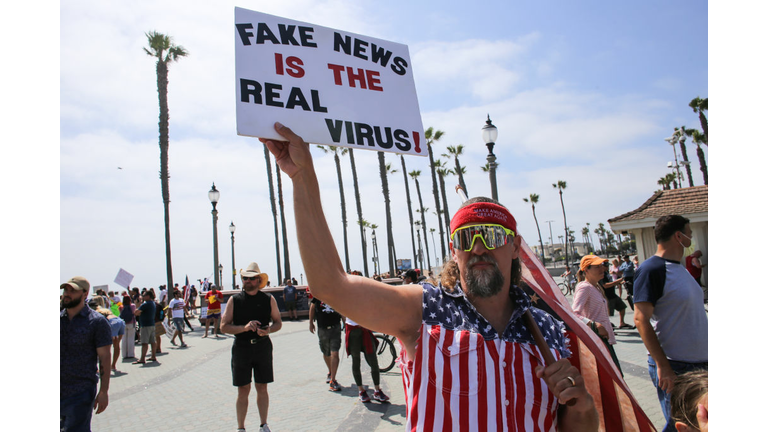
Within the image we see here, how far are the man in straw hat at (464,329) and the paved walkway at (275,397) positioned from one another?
4.48 metres

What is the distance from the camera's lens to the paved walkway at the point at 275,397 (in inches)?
255

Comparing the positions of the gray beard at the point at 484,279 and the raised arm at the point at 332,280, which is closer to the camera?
the raised arm at the point at 332,280

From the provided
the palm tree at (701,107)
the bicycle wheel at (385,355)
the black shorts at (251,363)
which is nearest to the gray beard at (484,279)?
the black shorts at (251,363)

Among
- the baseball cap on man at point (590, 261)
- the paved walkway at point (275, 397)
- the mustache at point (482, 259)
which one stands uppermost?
the mustache at point (482, 259)

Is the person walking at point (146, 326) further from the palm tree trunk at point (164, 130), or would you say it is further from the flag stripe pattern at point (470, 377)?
the flag stripe pattern at point (470, 377)

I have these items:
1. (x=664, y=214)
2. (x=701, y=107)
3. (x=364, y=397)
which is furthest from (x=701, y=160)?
(x=364, y=397)

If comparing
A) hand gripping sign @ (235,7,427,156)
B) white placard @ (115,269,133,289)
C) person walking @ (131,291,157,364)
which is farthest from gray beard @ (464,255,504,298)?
white placard @ (115,269,133,289)

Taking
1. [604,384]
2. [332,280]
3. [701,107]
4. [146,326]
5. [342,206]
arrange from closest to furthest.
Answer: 1. [332,280]
2. [604,384]
3. [146,326]
4. [701,107]
5. [342,206]

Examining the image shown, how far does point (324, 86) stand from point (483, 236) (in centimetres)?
110

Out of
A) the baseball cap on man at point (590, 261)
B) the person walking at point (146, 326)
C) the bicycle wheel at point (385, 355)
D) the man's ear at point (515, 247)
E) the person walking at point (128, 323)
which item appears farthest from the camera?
the person walking at point (128, 323)

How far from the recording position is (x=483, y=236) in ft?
6.90

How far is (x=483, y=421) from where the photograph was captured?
1810 mm

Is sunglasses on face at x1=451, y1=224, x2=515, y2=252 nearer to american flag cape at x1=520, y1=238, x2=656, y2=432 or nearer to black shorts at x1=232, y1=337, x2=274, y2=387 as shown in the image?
american flag cape at x1=520, y1=238, x2=656, y2=432

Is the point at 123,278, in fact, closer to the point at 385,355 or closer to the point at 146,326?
the point at 146,326
